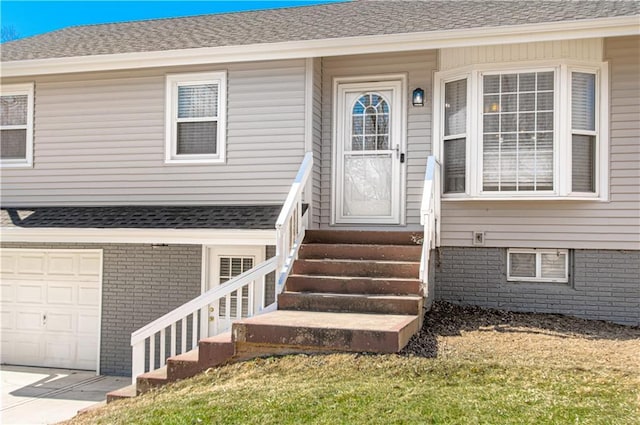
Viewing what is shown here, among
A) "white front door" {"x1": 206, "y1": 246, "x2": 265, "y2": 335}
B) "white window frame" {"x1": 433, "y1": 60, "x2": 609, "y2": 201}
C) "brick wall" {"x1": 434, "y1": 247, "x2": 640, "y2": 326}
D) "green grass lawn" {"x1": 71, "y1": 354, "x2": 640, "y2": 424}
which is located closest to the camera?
"green grass lawn" {"x1": 71, "y1": 354, "x2": 640, "y2": 424}

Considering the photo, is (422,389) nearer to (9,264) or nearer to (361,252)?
(361,252)

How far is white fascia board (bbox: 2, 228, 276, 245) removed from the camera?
27.0 feet

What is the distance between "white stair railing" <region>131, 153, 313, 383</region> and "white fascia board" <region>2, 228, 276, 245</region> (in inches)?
24.6

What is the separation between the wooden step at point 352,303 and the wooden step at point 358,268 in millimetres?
444

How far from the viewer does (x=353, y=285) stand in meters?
7.22

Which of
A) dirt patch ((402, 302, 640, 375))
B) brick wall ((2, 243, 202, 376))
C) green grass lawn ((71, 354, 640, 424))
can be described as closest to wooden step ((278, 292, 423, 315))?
dirt patch ((402, 302, 640, 375))

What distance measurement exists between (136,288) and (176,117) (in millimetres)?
2718

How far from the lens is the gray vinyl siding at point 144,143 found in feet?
30.3

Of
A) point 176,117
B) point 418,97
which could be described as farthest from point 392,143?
point 176,117

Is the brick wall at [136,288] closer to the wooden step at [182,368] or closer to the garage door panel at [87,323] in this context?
the garage door panel at [87,323]

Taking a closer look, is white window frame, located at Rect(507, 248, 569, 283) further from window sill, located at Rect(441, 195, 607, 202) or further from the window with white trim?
the window with white trim

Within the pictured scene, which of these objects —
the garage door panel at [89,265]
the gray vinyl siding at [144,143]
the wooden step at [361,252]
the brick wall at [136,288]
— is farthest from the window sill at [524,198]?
the garage door panel at [89,265]

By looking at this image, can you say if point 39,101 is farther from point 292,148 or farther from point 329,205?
point 329,205

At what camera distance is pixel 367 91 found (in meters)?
9.36
